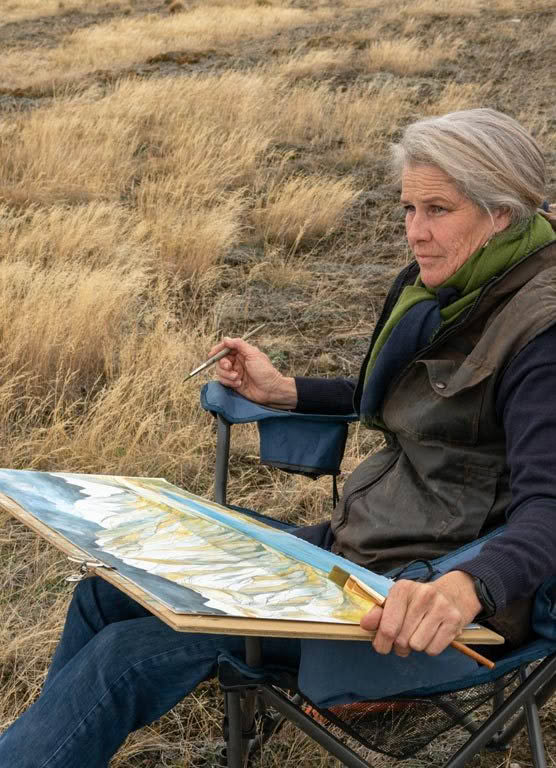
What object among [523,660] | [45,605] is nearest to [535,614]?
[523,660]

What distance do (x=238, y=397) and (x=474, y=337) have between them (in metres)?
0.81

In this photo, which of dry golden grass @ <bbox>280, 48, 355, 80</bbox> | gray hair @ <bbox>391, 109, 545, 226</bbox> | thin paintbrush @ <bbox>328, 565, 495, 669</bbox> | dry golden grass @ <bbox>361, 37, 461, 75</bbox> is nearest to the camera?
thin paintbrush @ <bbox>328, 565, 495, 669</bbox>

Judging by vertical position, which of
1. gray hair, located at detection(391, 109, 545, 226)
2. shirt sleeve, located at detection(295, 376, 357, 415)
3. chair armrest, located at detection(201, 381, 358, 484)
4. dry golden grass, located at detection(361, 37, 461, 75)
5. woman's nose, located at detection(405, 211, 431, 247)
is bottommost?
dry golden grass, located at detection(361, 37, 461, 75)

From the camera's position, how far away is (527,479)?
5.76 ft

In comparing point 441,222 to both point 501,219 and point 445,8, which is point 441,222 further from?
point 445,8

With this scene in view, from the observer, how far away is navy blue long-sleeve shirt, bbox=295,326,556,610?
1612 mm

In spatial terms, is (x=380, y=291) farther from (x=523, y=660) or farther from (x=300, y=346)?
(x=523, y=660)

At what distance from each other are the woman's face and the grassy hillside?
1.24 meters

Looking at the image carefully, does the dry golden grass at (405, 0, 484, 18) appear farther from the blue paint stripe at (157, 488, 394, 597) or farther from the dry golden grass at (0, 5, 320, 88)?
the blue paint stripe at (157, 488, 394, 597)

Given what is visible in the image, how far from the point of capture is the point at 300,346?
524 cm

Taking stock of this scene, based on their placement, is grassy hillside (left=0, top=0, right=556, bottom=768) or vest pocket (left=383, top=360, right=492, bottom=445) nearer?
vest pocket (left=383, top=360, right=492, bottom=445)

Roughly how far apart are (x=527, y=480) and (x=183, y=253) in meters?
4.42

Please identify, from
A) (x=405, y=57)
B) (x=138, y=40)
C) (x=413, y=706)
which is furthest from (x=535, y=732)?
(x=138, y=40)

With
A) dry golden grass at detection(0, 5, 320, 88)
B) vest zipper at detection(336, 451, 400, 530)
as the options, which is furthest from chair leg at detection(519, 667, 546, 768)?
dry golden grass at detection(0, 5, 320, 88)
